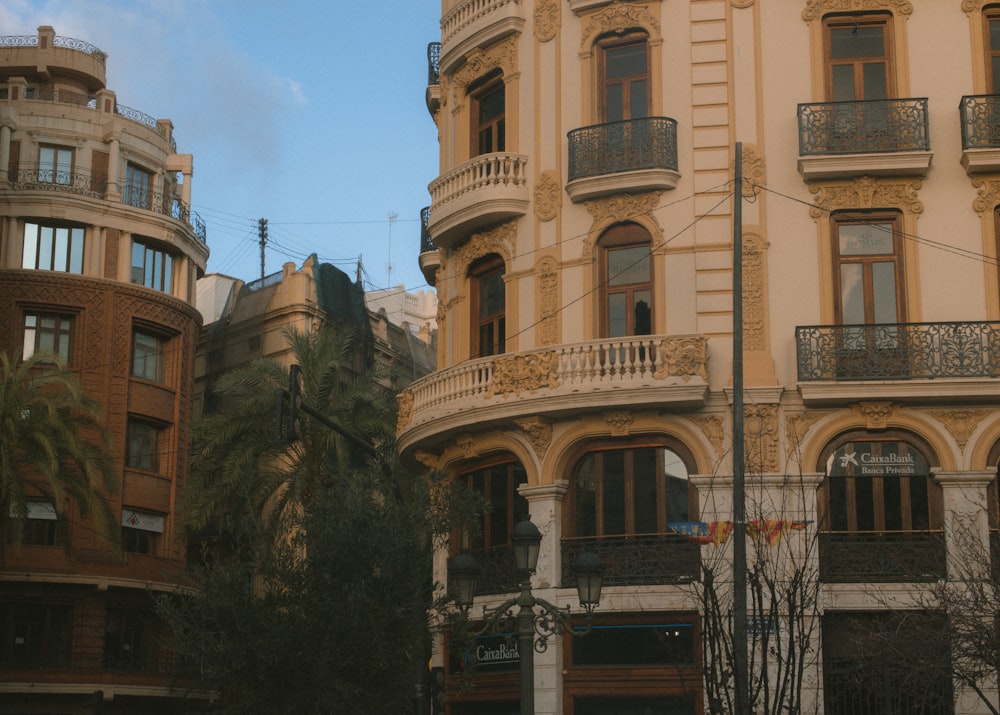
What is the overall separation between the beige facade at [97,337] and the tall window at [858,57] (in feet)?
75.6

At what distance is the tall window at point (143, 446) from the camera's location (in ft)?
151

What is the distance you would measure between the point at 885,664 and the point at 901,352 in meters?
6.50

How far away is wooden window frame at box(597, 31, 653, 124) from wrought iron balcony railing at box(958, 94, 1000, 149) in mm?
5729

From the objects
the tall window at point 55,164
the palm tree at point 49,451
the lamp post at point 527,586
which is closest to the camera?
the lamp post at point 527,586

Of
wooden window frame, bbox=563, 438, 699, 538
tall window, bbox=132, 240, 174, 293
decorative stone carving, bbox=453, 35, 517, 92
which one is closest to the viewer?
wooden window frame, bbox=563, 438, 699, 538

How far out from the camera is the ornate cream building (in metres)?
25.9

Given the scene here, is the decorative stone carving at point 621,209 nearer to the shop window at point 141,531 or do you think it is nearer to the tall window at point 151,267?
the shop window at point 141,531

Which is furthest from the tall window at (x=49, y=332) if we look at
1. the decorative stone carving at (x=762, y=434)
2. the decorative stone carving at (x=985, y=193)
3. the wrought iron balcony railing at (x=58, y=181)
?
the decorative stone carving at (x=985, y=193)

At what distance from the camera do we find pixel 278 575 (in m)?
20.9

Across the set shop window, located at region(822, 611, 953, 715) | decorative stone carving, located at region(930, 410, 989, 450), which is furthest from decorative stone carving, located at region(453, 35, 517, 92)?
shop window, located at region(822, 611, 953, 715)

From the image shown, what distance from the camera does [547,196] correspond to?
28.9 metres

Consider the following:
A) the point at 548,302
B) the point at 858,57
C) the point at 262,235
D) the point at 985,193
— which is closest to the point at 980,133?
the point at 985,193

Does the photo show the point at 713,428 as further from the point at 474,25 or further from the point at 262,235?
the point at 262,235

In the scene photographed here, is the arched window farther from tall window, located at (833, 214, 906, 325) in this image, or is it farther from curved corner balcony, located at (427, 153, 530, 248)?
curved corner balcony, located at (427, 153, 530, 248)
